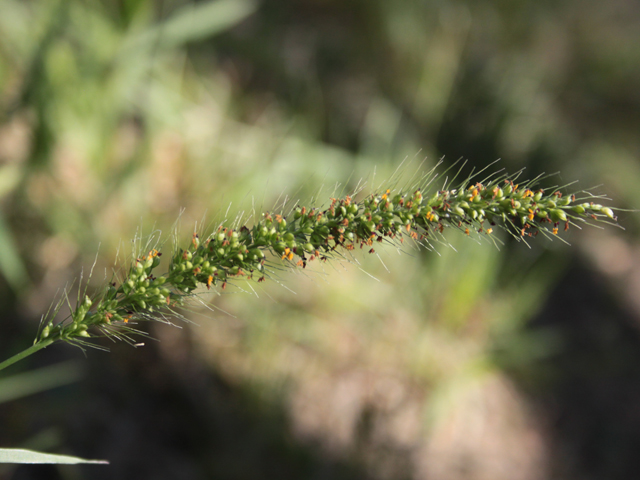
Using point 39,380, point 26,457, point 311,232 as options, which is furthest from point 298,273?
point 26,457

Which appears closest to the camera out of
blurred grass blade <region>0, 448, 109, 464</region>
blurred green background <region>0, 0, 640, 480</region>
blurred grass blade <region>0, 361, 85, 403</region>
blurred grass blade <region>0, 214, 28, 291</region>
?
blurred grass blade <region>0, 448, 109, 464</region>

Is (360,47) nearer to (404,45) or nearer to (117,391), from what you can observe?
(404,45)

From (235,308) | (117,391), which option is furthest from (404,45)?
(117,391)

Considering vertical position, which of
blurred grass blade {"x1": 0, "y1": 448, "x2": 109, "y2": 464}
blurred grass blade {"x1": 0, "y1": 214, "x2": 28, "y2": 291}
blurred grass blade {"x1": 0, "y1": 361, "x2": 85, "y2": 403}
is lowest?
blurred grass blade {"x1": 0, "y1": 361, "x2": 85, "y2": 403}

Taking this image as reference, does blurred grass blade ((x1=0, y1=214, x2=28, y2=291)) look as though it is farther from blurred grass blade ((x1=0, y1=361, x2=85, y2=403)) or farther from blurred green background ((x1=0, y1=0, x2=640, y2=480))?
blurred grass blade ((x1=0, y1=361, x2=85, y2=403))

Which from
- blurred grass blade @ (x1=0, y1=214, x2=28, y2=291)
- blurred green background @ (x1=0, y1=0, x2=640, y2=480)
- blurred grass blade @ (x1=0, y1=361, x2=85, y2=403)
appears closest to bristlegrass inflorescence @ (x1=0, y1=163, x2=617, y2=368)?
blurred green background @ (x1=0, y1=0, x2=640, y2=480)

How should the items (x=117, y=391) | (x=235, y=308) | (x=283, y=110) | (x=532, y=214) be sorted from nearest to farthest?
(x=532, y=214) < (x=117, y=391) < (x=235, y=308) < (x=283, y=110)
